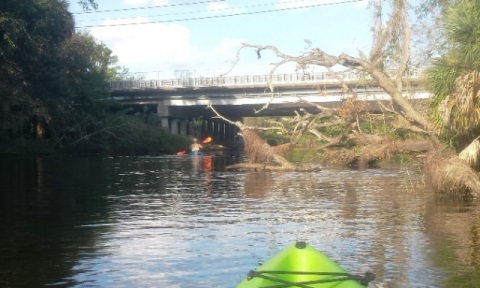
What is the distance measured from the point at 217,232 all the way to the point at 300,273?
26.7 ft

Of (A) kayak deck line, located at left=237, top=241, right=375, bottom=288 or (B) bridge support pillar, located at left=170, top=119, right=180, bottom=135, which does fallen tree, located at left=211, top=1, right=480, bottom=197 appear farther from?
(B) bridge support pillar, located at left=170, top=119, right=180, bottom=135

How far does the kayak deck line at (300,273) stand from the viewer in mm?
6387

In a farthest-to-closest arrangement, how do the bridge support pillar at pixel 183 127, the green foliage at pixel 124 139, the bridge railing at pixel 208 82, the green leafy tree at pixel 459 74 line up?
the bridge support pillar at pixel 183 127 → the bridge railing at pixel 208 82 → the green foliage at pixel 124 139 → the green leafy tree at pixel 459 74

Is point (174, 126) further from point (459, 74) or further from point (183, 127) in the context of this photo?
point (459, 74)

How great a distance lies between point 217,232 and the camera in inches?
570

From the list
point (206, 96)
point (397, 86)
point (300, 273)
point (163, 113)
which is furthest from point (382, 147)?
point (163, 113)

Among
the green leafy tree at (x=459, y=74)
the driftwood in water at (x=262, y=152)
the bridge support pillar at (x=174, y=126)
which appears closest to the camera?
the green leafy tree at (x=459, y=74)

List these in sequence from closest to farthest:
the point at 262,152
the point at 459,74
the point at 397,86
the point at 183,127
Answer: the point at 459,74 < the point at 397,86 < the point at 262,152 < the point at 183,127

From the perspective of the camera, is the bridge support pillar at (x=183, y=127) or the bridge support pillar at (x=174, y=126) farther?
the bridge support pillar at (x=183, y=127)

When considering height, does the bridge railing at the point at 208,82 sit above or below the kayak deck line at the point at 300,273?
above

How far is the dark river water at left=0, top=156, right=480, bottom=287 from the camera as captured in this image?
10.5m

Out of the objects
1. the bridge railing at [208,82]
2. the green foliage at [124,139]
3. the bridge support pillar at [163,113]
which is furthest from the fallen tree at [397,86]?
the bridge support pillar at [163,113]

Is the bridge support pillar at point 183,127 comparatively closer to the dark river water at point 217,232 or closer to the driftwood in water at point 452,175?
the dark river water at point 217,232

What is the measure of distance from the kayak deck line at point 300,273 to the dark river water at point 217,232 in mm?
3284
